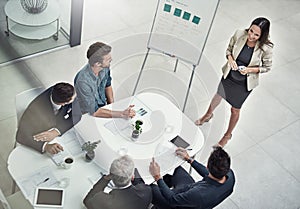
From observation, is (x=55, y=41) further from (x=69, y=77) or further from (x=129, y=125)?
(x=129, y=125)

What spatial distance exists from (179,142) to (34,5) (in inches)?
94.5

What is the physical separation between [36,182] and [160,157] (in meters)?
0.91

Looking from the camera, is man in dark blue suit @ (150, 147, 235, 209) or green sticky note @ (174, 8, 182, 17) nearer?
man in dark blue suit @ (150, 147, 235, 209)

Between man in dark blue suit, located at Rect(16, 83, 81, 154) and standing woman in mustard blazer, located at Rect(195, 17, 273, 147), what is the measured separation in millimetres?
1509

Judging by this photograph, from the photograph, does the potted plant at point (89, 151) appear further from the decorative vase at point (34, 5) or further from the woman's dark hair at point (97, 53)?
the decorative vase at point (34, 5)

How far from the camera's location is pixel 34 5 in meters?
5.02

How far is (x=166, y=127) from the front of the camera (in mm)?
3734

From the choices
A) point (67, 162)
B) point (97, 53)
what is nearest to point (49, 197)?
point (67, 162)

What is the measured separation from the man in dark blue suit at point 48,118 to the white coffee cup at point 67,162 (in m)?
0.10

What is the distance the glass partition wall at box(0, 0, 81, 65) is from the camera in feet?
16.6

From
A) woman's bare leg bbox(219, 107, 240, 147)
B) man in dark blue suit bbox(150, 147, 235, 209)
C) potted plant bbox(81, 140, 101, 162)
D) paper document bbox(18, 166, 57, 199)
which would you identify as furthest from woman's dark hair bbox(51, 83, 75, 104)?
woman's bare leg bbox(219, 107, 240, 147)

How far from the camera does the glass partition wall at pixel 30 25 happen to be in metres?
5.05

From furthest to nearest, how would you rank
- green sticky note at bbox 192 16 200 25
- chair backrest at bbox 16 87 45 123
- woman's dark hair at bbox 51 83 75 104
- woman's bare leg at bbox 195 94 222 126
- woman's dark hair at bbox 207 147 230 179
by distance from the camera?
woman's bare leg at bbox 195 94 222 126 → green sticky note at bbox 192 16 200 25 → chair backrest at bbox 16 87 45 123 → woman's dark hair at bbox 51 83 75 104 → woman's dark hair at bbox 207 147 230 179

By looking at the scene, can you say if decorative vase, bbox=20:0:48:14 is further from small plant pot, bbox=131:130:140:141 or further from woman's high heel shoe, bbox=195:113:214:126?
small plant pot, bbox=131:130:140:141
